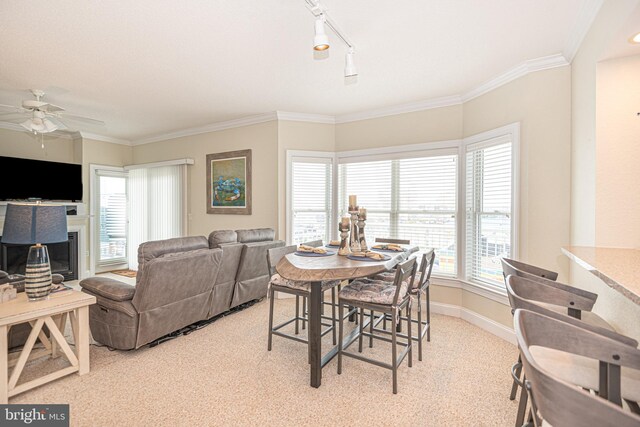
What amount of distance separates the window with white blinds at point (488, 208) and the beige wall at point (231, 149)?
263 cm

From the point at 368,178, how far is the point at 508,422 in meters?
3.14

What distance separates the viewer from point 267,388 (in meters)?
2.27

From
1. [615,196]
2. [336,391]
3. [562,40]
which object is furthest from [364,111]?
[336,391]

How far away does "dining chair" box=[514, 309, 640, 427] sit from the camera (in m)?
0.66

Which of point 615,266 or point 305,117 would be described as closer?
point 615,266

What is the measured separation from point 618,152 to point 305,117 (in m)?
3.53

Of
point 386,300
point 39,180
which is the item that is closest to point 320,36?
point 386,300


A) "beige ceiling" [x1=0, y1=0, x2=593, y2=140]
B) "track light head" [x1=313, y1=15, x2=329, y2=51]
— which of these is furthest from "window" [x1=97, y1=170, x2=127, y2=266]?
"track light head" [x1=313, y1=15, x2=329, y2=51]

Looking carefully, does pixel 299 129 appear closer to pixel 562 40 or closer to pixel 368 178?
pixel 368 178

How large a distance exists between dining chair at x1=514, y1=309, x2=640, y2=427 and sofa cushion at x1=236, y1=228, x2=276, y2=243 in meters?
2.98

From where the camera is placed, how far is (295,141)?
181 inches

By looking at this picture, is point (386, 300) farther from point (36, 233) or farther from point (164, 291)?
point (36, 233)

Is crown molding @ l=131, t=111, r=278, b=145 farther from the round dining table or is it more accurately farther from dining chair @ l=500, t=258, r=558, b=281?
dining chair @ l=500, t=258, r=558, b=281

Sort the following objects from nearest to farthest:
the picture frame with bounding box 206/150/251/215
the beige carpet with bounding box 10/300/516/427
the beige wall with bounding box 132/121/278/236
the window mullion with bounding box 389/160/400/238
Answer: the beige carpet with bounding box 10/300/516/427 < the window mullion with bounding box 389/160/400/238 < the beige wall with bounding box 132/121/278/236 < the picture frame with bounding box 206/150/251/215
